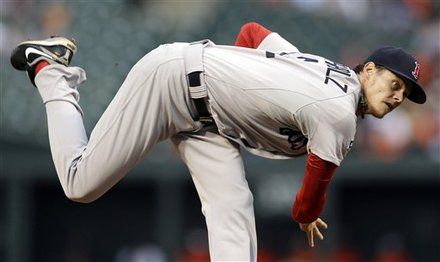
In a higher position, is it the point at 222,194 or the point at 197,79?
the point at 197,79

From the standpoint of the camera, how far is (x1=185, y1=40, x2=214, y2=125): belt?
3682 millimetres

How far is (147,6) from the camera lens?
8.93 meters

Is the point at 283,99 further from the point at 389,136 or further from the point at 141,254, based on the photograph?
the point at 141,254

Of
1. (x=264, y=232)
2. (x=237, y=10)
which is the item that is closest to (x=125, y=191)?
(x=264, y=232)

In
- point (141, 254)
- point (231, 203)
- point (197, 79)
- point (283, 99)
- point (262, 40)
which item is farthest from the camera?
point (141, 254)

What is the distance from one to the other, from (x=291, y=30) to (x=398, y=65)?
5.36m

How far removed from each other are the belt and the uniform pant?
0.03 m

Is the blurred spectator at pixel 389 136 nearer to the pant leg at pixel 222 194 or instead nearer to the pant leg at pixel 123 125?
the pant leg at pixel 222 194

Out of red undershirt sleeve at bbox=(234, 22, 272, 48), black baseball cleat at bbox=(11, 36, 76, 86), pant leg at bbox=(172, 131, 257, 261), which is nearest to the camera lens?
pant leg at bbox=(172, 131, 257, 261)

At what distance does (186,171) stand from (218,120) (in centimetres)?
458

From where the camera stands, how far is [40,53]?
A: 3.87m

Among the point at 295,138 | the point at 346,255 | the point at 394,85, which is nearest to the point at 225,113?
the point at 295,138

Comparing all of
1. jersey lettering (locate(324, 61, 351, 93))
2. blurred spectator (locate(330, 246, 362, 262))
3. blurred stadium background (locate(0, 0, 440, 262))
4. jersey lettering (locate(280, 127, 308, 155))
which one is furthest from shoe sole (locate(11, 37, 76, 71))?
blurred spectator (locate(330, 246, 362, 262))

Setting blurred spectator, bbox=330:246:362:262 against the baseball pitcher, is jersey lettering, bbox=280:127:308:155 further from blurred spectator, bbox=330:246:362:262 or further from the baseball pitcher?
blurred spectator, bbox=330:246:362:262
